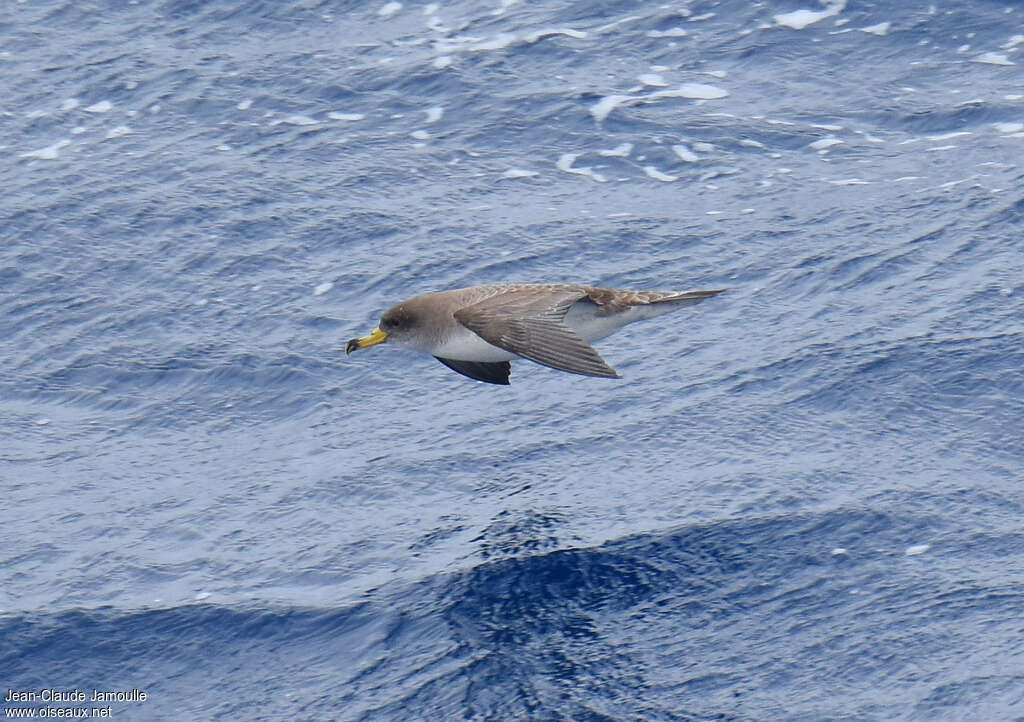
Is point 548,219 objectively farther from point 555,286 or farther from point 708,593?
point 708,593

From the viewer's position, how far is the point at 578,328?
46.0ft

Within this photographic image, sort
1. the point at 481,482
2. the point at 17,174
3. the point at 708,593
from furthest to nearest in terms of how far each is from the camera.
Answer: the point at 17,174 < the point at 481,482 < the point at 708,593

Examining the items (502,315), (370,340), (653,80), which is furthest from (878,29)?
(370,340)

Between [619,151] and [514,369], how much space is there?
390 cm

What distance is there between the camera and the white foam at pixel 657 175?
61.2ft

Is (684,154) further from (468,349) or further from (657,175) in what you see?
(468,349)

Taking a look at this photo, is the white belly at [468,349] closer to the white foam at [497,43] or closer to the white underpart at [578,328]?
the white underpart at [578,328]

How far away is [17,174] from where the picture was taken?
20.0 m

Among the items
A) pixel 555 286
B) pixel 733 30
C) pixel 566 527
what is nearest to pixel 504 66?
pixel 733 30

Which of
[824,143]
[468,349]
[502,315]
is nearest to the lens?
[502,315]

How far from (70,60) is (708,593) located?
46.3ft

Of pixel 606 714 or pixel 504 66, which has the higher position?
pixel 504 66

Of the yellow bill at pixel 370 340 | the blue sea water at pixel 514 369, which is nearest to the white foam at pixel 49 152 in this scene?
the blue sea water at pixel 514 369

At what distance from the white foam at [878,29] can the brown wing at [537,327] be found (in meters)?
8.22
